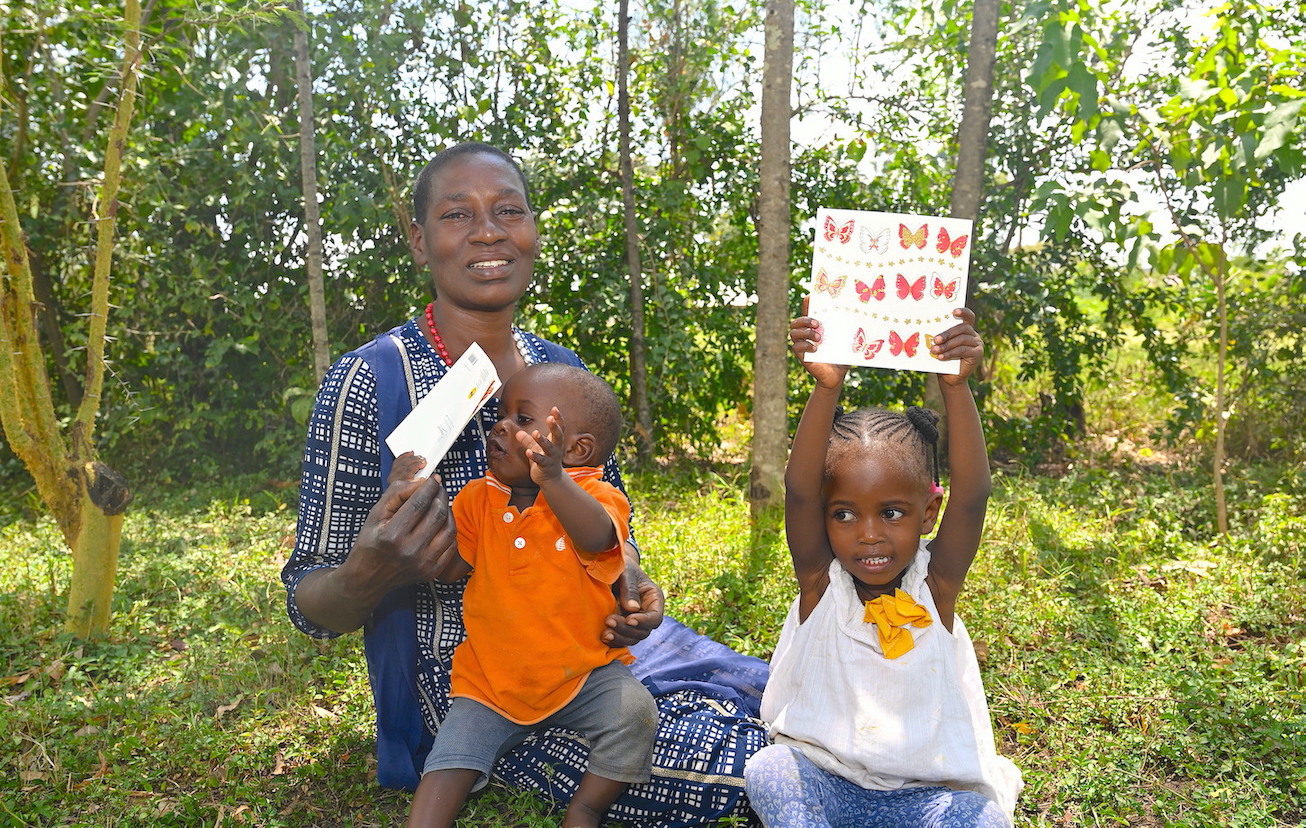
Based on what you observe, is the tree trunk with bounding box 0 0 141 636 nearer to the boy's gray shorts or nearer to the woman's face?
the woman's face

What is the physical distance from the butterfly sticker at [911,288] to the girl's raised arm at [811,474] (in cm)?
23

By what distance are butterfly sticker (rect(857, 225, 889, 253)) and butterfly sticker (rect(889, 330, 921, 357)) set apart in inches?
8.7

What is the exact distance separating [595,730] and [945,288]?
1345 mm

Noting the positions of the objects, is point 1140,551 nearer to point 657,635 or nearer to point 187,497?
point 657,635


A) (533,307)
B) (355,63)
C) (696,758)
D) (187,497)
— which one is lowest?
(187,497)

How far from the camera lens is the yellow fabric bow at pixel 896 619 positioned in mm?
2230

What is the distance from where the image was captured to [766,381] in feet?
17.0

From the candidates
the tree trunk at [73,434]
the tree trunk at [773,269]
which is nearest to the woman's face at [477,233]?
the tree trunk at [73,434]

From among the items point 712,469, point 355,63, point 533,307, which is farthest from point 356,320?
point 712,469

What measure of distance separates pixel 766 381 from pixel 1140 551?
1951 mm

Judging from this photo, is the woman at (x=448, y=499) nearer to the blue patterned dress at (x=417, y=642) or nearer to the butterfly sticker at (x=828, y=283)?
the blue patterned dress at (x=417, y=642)

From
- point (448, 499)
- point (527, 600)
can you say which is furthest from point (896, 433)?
point (448, 499)

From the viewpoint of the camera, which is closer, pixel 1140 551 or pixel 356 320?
pixel 1140 551

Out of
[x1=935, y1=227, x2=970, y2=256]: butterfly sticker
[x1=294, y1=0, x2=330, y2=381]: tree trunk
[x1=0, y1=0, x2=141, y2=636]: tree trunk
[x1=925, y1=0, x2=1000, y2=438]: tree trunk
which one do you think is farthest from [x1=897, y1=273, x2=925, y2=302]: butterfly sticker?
[x1=294, y1=0, x2=330, y2=381]: tree trunk
